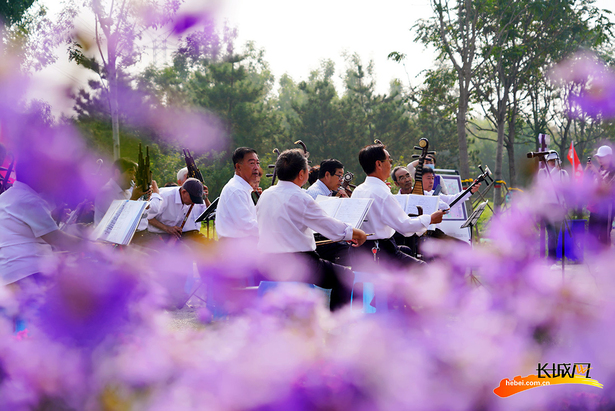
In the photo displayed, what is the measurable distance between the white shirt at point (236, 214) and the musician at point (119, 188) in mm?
856

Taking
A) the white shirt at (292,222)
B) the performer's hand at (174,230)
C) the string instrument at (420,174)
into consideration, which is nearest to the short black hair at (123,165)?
the performer's hand at (174,230)

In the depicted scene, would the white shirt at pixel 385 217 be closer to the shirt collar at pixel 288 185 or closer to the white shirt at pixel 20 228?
the shirt collar at pixel 288 185

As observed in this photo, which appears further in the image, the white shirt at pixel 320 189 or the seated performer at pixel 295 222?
the white shirt at pixel 320 189

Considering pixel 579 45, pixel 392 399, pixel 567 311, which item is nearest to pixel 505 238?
pixel 567 311

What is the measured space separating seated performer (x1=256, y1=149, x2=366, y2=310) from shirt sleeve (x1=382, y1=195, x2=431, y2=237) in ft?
2.08

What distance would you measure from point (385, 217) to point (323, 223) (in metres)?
0.96

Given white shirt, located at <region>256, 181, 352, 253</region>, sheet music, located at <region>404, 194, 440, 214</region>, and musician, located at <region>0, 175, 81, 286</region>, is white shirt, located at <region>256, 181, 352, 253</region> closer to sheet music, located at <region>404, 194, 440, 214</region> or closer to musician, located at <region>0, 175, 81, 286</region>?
musician, located at <region>0, 175, 81, 286</region>

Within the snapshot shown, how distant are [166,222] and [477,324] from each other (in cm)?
507

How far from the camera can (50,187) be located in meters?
2.81

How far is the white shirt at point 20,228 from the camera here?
2.85 metres

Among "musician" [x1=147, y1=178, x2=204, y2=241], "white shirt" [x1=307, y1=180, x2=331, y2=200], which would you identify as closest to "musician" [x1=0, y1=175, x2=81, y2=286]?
"musician" [x1=147, y1=178, x2=204, y2=241]

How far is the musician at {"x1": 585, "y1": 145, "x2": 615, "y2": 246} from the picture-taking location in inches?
278

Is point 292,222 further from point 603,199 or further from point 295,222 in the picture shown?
point 603,199

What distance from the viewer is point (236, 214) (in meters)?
4.58
